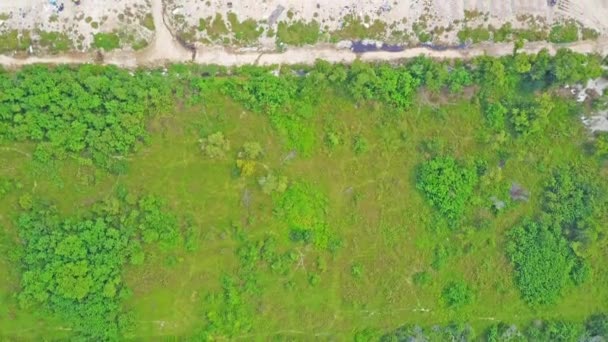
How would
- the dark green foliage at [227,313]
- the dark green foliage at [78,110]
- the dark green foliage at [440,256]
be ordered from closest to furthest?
the dark green foliage at [78,110]
the dark green foliage at [227,313]
the dark green foliage at [440,256]


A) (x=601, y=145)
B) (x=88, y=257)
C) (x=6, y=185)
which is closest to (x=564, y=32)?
(x=601, y=145)

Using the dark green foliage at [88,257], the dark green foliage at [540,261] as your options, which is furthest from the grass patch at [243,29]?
the dark green foliage at [540,261]

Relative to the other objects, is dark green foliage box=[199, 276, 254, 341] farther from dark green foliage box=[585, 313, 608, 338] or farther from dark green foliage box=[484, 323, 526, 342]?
dark green foliage box=[585, 313, 608, 338]

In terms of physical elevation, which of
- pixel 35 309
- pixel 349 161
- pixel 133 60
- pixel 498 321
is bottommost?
pixel 498 321

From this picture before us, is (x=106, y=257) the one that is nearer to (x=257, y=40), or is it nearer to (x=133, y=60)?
(x=133, y=60)

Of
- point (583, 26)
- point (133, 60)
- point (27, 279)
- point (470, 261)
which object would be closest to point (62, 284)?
point (27, 279)

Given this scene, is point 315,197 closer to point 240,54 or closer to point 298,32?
point 240,54

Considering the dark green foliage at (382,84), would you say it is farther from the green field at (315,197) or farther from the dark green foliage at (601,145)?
the dark green foliage at (601,145)
